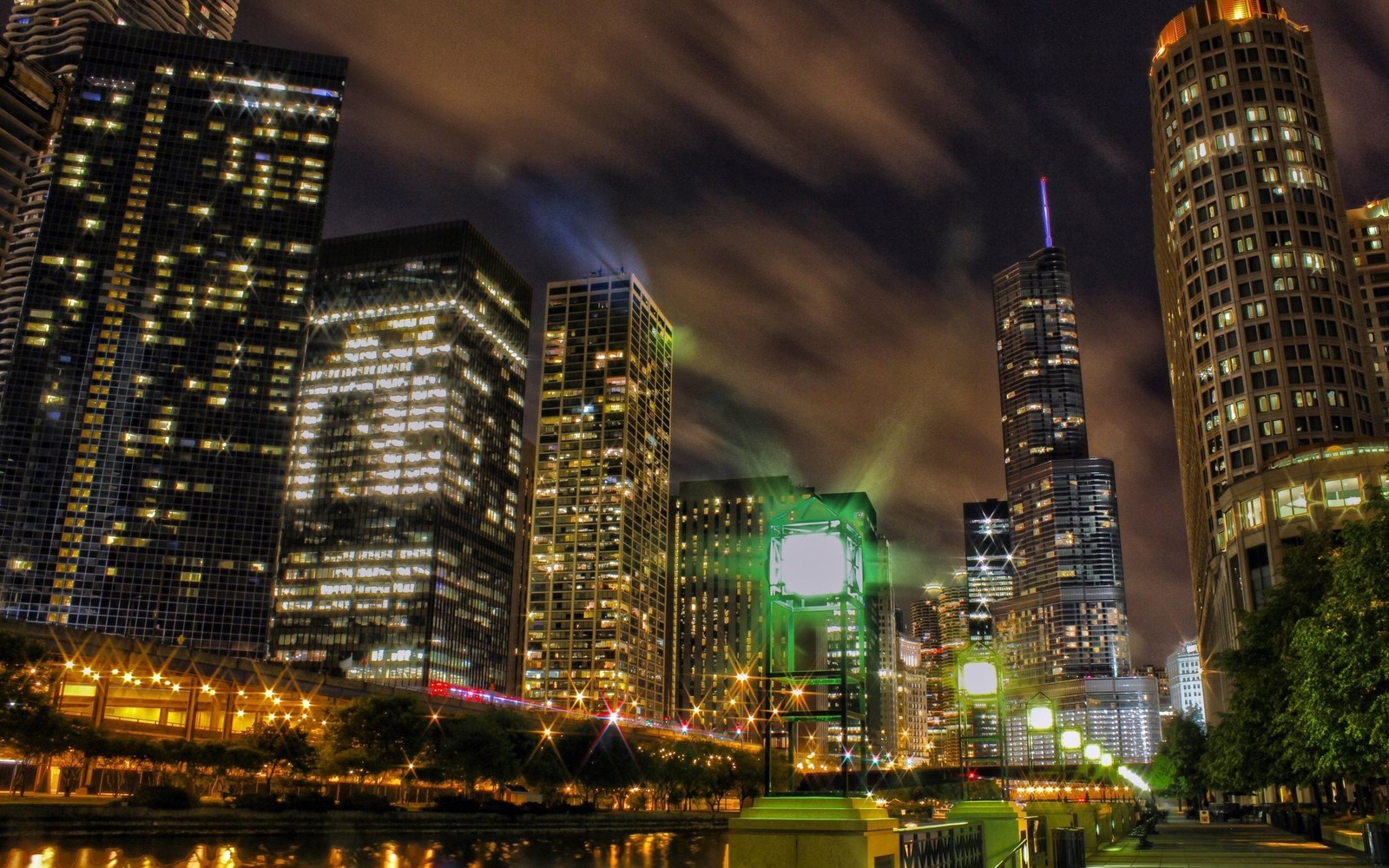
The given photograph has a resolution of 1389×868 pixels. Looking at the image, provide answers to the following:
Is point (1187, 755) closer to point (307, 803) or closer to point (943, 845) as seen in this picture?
point (307, 803)

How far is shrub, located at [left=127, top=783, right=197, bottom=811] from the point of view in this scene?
57938 millimetres

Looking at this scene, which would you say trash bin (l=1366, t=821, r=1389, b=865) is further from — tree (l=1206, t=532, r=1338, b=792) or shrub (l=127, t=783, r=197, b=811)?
shrub (l=127, t=783, r=197, b=811)

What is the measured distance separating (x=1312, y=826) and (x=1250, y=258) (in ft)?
299

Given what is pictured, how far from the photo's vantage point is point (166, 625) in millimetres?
166625

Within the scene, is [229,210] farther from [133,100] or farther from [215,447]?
[215,447]

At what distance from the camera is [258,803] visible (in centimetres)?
6425

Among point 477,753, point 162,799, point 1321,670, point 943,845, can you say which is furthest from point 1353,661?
point 477,753

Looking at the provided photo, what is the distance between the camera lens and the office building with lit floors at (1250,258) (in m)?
118

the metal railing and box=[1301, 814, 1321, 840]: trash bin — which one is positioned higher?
the metal railing

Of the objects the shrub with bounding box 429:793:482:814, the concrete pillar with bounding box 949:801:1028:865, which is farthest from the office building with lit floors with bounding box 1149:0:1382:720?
the concrete pillar with bounding box 949:801:1028:865

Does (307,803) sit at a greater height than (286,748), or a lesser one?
lesser

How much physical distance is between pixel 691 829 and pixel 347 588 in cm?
11454

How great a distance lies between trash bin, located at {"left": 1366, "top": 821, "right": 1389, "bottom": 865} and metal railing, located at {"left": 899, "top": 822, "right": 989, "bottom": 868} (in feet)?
83.0

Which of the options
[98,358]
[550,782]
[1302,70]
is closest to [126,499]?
[98,358]
